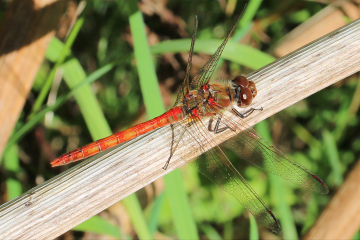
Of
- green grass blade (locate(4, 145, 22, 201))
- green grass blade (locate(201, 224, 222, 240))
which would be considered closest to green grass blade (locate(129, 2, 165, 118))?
green grass blade (locate(4, 145, 22, 201))

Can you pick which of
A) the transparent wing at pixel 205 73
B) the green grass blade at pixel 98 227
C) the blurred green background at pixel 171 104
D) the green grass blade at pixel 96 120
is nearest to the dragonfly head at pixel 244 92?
the transparent wing at pixel 205 73

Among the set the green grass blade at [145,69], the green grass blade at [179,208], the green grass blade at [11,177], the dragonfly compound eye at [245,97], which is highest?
the green grass blade at [11,177]

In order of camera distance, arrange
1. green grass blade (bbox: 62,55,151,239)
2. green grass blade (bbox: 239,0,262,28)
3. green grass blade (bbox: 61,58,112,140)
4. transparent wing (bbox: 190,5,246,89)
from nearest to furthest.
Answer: green grass blade (bbox: 62,55,151,239)
green grass blade (bbox: 61,58,112,140)
green grass blade (bbox: 239,0,262,28)
transparent wing (bbox: 190,5,246,89)

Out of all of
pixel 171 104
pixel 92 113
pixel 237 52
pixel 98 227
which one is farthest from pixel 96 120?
pixel 171 104

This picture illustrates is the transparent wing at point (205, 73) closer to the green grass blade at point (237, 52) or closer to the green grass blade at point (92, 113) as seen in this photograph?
the green grass blade at point (237, 52)

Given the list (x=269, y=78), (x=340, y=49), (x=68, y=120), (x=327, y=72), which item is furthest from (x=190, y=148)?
(x=68, y=120)

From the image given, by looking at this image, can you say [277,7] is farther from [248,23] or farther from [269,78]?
[269,78]

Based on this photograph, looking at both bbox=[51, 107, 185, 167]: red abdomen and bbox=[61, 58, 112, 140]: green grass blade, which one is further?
bbox=[51, 107, 185, 167]: red abdomen

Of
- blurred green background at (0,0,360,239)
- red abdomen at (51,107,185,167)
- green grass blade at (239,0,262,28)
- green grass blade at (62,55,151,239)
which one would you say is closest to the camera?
green grass blade at (62,55,151,239)

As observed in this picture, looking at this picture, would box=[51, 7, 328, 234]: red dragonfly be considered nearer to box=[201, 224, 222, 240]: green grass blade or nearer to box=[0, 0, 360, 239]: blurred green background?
box=[0, 0, 360, 239]: blurred green background
